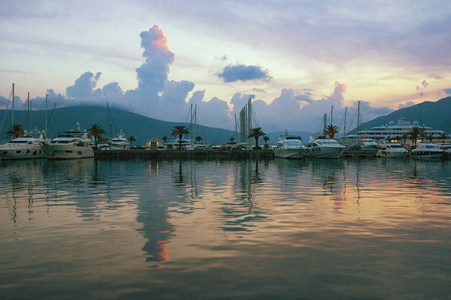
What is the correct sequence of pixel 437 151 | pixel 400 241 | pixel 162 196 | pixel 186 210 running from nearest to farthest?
pixel 400 241
pixel 186 210
pixel 162 196
pixel 437 151

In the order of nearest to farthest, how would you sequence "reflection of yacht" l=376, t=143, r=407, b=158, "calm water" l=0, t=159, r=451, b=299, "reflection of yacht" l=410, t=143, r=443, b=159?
"calm water" l=0, t=159, r=451, b=299, "reflection of yacht" l=410, t=143, r=443, b=159, "reflection of yacht" l=376, t=143, r=407, b=158

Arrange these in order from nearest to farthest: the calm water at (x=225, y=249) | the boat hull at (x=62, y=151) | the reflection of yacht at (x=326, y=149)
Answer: the calm water at (x=225, y=249) < the boat hull at (x=62, y=151) < the reflection of yacht at (x=326, y=149)

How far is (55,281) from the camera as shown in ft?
26.2

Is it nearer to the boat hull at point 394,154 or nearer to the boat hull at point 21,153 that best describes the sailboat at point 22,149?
the boat hull at point 21,153

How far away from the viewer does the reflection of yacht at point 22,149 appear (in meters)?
73.2

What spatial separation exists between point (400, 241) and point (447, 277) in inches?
130

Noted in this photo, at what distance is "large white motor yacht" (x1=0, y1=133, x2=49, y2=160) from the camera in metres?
73.2

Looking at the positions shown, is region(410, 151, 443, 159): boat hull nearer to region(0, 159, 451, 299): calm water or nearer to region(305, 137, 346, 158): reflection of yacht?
region(305, 137, 346, 158): reflection of yacht

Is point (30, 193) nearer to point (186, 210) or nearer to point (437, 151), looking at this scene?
point (186, 210)

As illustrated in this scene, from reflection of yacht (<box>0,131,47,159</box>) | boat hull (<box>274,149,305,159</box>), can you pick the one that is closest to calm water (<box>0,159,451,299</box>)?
boat hull (<box>274,149,305,159</box>)

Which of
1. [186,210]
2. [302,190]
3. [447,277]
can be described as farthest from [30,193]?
[447,277]

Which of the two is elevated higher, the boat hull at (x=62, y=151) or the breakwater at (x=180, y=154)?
the boat hull at (x=62, y=151)

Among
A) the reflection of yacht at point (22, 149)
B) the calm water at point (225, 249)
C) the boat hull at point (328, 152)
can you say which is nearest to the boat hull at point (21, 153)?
the reflection of yacht at point (22, 149)

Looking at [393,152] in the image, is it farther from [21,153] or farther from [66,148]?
[21,153]
